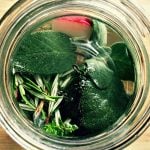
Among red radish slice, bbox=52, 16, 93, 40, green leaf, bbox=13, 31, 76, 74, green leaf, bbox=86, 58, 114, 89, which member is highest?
red radish slice, bbox=52, 16, 93, 40

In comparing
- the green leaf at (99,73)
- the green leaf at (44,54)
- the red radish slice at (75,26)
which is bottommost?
the green leaf at (99,73)

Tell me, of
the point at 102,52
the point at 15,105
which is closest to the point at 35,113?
the point at 15,105

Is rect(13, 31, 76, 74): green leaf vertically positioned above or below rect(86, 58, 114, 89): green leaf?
above

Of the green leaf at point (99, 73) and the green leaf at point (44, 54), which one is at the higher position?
the green leaf at point (44, 54)

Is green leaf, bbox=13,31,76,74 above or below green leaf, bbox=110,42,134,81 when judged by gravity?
above
